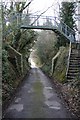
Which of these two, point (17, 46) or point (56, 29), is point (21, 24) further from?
point (17, 46)

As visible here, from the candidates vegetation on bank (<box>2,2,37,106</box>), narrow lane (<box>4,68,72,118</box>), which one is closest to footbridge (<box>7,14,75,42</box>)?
vegetation on bank (<box>2,2,37,106</box>)

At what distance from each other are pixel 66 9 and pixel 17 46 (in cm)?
680

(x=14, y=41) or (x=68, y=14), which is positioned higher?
(x=68, y=14)

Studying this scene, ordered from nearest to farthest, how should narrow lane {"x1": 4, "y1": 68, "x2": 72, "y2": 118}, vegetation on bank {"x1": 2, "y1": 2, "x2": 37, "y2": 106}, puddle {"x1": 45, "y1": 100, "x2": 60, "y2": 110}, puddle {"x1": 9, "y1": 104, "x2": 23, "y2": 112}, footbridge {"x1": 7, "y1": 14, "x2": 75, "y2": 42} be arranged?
narrow lane {"x1": 4, "y1": 68, "x2": 72, "y2": 118} → puddle {"x1": 9, "y1": 104, "x2": 23, "y2": 112} → puddle {"x1": 45, "y1": 100, "x2": 60, "y2": 110} → vegetation on bank {"x1": 2, "y1": 2, "x2": 37, "y2": 106} → footbridge {"x1": 7, "y1": 14, "x2": 75, "y2": 42}

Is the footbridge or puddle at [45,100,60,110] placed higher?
the footbridge

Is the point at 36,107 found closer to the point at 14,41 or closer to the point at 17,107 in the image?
the point at 17,107

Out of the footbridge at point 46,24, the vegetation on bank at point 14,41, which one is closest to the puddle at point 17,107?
the vegetation on bank at point 14,41

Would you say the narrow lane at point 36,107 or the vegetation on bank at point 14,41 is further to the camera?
the vegetation on bank at point 14,41

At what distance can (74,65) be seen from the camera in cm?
1532

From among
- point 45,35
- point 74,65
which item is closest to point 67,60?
point 74,65

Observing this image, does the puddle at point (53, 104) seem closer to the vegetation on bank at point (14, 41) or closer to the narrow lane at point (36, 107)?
the narrow lane at point (36, 107)

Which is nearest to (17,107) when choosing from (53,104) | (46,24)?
(53,104)

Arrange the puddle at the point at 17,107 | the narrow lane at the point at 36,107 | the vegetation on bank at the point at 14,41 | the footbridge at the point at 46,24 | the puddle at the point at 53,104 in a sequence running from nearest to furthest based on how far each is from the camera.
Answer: the narrow lane at the point at 36,107
the puddle at the point at 17,107
the puddle at the point at 53,104
the vegetation on bank at the point at 14,41
the footbridge at the point at 46,24

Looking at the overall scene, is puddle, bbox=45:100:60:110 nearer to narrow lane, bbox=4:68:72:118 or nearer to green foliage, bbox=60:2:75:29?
narrow lane, bbox=4:68:72:118
